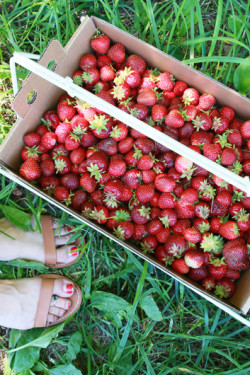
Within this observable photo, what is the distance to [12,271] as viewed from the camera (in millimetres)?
1843

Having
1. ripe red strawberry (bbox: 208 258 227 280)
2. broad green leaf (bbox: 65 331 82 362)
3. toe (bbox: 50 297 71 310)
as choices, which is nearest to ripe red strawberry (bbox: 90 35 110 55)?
ripe red strawberry (bbox: 208 258 227 280)

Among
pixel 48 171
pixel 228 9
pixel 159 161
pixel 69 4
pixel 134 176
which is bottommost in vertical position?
pixel 48 171

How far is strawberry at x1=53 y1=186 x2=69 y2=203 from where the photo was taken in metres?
1.60

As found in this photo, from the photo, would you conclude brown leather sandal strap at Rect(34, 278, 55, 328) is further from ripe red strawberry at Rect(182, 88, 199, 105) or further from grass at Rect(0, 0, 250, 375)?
ripe red strawberry at Rect(182, 88, 199, 105)

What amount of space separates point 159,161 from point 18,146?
63cm

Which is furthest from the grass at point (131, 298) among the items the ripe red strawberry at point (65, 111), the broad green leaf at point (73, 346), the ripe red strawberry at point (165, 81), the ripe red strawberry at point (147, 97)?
the ripe red strawberry at point (65, 111)

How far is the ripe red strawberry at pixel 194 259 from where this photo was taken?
149 centimetres

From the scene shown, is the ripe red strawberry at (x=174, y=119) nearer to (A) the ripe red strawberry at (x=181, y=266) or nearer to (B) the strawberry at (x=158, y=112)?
(B) the strawberry at (x=158, y=112)

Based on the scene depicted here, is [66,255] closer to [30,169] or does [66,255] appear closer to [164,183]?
[30,169]

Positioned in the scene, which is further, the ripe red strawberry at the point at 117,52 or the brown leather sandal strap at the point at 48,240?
the brown leather sandal strap at the point at 48,240

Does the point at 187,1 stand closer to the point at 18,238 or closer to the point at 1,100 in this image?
the point at 1,100

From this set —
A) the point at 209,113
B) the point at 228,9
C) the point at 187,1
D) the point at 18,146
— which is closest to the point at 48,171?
the point at 18,146

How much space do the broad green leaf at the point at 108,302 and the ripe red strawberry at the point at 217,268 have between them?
41cm

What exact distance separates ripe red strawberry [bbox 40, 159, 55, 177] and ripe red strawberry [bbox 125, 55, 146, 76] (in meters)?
0.57
